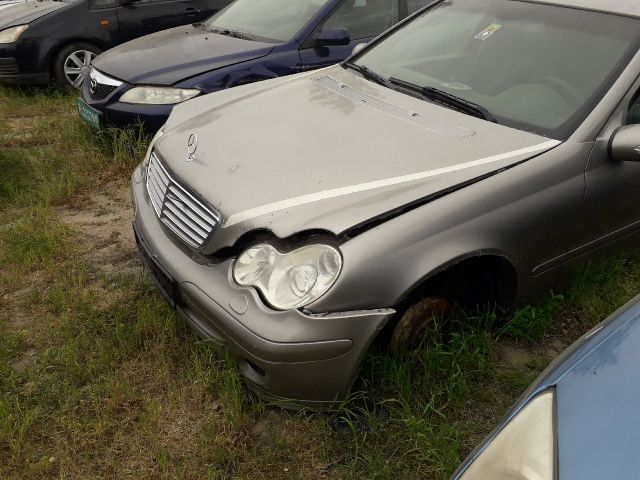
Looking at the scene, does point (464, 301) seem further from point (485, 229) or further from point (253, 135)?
point (253, 135)

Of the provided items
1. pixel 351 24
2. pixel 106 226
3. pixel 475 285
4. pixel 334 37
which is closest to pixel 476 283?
pixel 475 285

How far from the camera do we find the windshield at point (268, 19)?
475cm

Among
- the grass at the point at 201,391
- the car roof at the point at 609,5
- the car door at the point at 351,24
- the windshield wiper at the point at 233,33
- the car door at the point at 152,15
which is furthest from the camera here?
the car door at the point at 152,15

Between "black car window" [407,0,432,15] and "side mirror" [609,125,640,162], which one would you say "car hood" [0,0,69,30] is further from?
"side mirror" [609,125,640,162]

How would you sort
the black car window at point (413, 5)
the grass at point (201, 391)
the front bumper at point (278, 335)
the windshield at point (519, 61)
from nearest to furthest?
the front bumper at point (278, 335)
the grass at point (201, 391)
the windshield at point (519, 61)
the black car window at point (413, 5)

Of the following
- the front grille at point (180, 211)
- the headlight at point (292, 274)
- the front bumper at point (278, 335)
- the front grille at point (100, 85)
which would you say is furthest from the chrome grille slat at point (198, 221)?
the front grille at point (100, 85)

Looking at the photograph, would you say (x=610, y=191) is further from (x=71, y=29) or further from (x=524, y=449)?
(x=71, y=29)

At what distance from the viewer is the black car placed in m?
6.16

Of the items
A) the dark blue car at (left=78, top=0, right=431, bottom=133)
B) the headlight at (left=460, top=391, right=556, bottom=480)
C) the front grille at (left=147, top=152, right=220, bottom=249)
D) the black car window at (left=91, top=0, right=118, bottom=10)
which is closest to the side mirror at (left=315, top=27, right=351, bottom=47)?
the dark blue car at (left=78, top=0, right=431, bottom=133)

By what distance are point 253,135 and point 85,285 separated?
48.7 inches

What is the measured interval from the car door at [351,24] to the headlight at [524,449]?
3582 millimetres

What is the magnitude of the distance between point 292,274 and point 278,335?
0.22 meters

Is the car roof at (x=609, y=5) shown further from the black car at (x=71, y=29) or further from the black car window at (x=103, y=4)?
the black car window at (x=103, y=4)

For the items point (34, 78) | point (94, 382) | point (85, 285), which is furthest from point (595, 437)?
point (34, 78)
